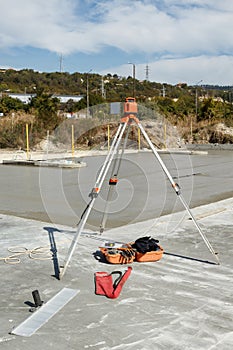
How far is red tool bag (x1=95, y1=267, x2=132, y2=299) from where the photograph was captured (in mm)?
4480

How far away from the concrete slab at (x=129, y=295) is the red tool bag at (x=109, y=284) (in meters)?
0.06

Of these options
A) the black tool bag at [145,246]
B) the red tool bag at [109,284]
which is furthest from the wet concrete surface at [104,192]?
the red tool bag at [109,284]

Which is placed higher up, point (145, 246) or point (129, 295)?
point (145, 246)

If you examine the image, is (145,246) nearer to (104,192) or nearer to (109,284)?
(109,284)

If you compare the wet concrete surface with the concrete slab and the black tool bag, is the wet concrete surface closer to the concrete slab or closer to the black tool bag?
the concrete slab

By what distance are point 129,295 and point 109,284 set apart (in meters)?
0.26

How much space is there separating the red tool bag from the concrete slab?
6cm

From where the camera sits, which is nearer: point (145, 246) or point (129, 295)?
point (129, 295)

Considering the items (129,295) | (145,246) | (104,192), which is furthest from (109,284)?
(104,192)

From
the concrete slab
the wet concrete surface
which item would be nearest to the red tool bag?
the concrete slab

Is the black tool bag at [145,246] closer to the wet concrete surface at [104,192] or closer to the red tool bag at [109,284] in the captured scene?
the red tool bag at [109,284]

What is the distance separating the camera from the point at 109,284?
4641 mm

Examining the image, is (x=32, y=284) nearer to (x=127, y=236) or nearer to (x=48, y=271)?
(x=48, y=271)

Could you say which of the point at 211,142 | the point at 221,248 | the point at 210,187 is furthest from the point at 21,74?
the point at 221,248
